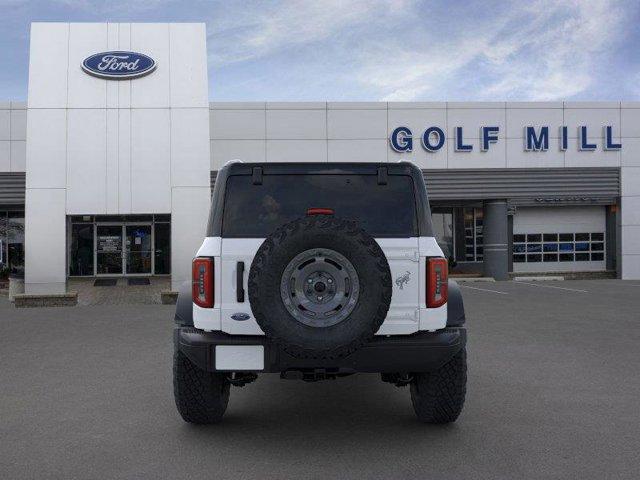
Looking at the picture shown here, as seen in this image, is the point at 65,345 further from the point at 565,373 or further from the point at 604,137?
the point at 604,137

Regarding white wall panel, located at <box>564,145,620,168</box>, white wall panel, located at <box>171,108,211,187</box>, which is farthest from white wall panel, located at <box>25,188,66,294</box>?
white wall panel, located at <box>564,145,620,168</box>

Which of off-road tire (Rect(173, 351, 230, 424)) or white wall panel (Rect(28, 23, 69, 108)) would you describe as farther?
white wall panel (Rect(28, 23, 69, 108))

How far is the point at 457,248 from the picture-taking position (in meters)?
31.6

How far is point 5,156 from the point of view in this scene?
24.8m

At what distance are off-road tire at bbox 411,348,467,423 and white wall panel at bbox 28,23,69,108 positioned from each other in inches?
686

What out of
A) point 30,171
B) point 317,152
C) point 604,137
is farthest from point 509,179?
point 30,171

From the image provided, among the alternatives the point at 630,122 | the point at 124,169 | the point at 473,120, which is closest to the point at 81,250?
the point at 124,169

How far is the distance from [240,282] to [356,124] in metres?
22.7

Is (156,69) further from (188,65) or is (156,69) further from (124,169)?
(124,169)

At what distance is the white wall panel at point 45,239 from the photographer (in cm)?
1886

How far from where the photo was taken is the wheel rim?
3979mm

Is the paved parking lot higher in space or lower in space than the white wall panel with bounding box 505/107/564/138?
lower

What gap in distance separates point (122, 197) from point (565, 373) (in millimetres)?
15038

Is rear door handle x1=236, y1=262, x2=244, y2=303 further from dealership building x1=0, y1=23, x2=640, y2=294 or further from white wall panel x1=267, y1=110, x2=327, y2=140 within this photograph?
white wall panel x1=267, y1=110, x2=327, y2=140
